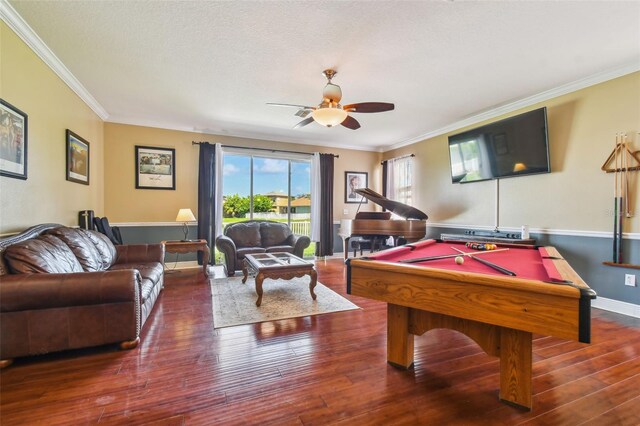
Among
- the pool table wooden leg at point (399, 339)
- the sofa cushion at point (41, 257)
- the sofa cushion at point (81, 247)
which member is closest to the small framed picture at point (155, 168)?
the sofa cushion at point (81, 247)

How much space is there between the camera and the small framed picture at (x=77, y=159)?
11.7ft

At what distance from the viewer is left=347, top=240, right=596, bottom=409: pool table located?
1.19 metres

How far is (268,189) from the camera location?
615cm

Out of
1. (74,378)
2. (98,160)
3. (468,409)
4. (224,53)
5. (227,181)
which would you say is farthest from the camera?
(227,181)

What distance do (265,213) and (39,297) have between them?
4.31m

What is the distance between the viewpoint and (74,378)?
6.17ft

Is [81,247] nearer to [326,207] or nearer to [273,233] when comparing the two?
[273,233]

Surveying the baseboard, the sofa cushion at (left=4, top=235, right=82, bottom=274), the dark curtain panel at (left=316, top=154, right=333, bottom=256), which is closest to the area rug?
the sofa cushion at (left=4, top=235, right=82, bottom=274)

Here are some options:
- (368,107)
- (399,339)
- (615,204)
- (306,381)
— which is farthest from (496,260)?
(615,204)

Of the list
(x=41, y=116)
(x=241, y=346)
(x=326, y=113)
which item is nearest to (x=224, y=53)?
(x=326, y=113)

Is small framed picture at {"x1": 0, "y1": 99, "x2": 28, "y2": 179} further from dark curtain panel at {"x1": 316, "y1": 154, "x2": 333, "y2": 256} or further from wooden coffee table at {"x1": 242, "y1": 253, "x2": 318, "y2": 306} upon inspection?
dark curtain panel at {"x1": 316, "y1": 154, "x2": 333, "y2": 256}

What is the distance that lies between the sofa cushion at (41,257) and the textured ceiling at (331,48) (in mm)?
1929

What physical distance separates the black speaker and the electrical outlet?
6.79 m

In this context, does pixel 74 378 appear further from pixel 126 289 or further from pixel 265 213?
pixel 265 213
